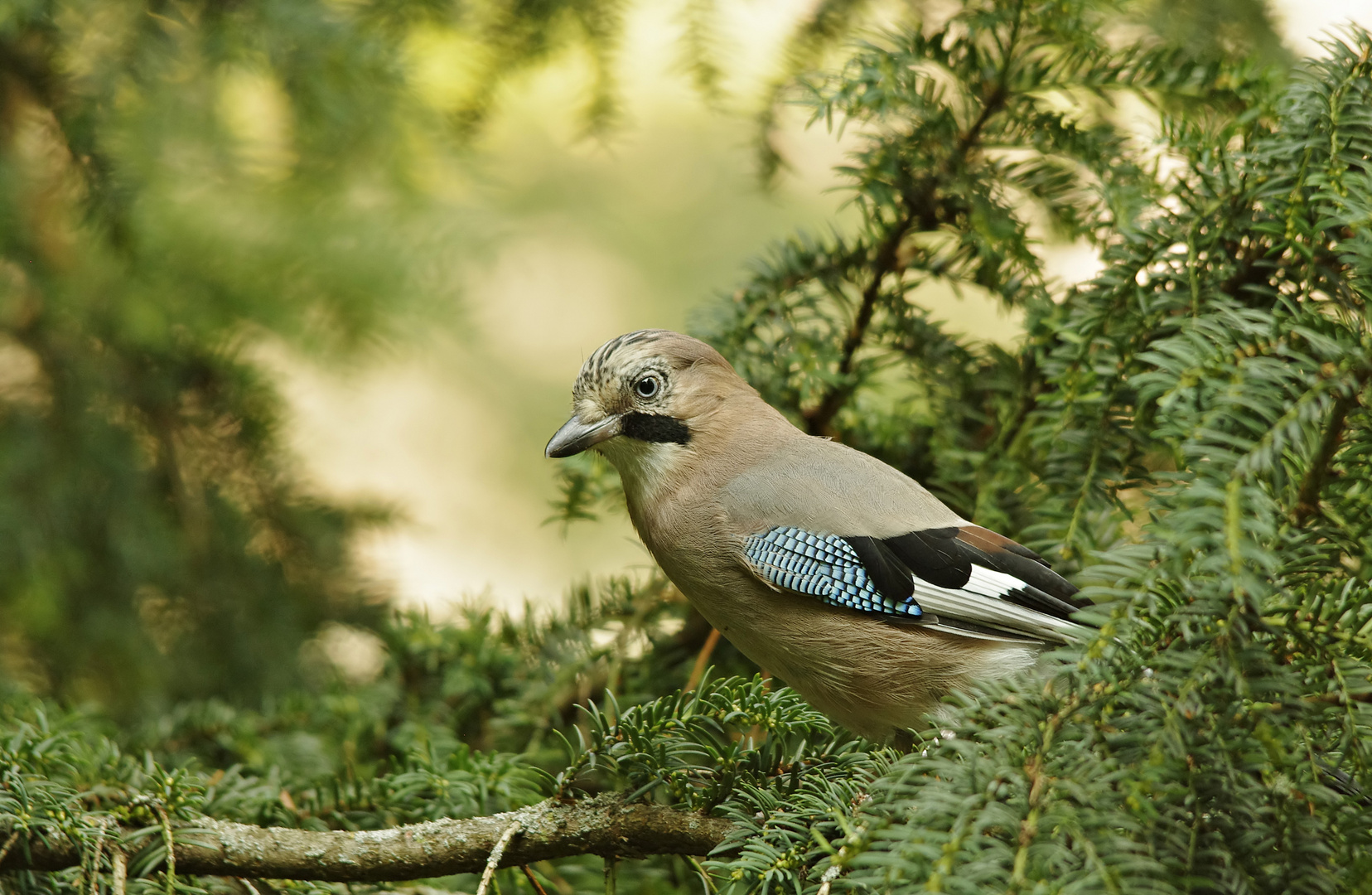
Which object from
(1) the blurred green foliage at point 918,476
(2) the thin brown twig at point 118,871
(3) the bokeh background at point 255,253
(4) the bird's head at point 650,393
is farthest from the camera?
(3) the bokeh background at point 255,253

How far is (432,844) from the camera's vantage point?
172 centimetres

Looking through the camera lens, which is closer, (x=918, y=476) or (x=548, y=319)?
(x=918, y=476)

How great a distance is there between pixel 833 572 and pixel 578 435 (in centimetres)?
68

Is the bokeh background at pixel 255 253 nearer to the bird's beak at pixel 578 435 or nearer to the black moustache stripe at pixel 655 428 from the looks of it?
the bird's beak at pixel 578 435

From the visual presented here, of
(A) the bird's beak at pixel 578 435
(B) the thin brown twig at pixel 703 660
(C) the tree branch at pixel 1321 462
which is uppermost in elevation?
(A) the bird's beak at pixel 578 435

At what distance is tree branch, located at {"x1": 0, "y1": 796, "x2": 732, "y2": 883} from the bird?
0.60 m

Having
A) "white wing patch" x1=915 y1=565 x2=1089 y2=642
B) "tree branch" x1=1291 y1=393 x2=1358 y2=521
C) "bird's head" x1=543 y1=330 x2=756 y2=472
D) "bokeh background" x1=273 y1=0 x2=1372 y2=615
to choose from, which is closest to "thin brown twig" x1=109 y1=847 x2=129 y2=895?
"bird's head" x1=543 y1=330 x2=756 y2=472

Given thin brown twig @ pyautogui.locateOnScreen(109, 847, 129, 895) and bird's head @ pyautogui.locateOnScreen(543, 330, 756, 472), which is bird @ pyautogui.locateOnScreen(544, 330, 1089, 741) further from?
thin brown twig @ pyautogui.locateOnScreen(109, 847, 129, 895)

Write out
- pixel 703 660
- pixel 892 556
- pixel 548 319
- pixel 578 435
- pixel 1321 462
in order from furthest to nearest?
pixel 548 319
pixel 703 660
pixel 578 435
pixel 892 556
pixel 1321 462

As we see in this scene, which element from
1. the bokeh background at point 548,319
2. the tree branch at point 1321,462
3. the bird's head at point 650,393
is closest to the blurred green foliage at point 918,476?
the tree branch at point 1321,462

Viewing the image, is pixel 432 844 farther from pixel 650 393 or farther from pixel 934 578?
pixel 650 393

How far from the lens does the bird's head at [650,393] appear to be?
103 inches

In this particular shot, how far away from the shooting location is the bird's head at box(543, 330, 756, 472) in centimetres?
262

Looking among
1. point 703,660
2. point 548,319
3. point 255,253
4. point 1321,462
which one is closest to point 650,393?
point 703,660
